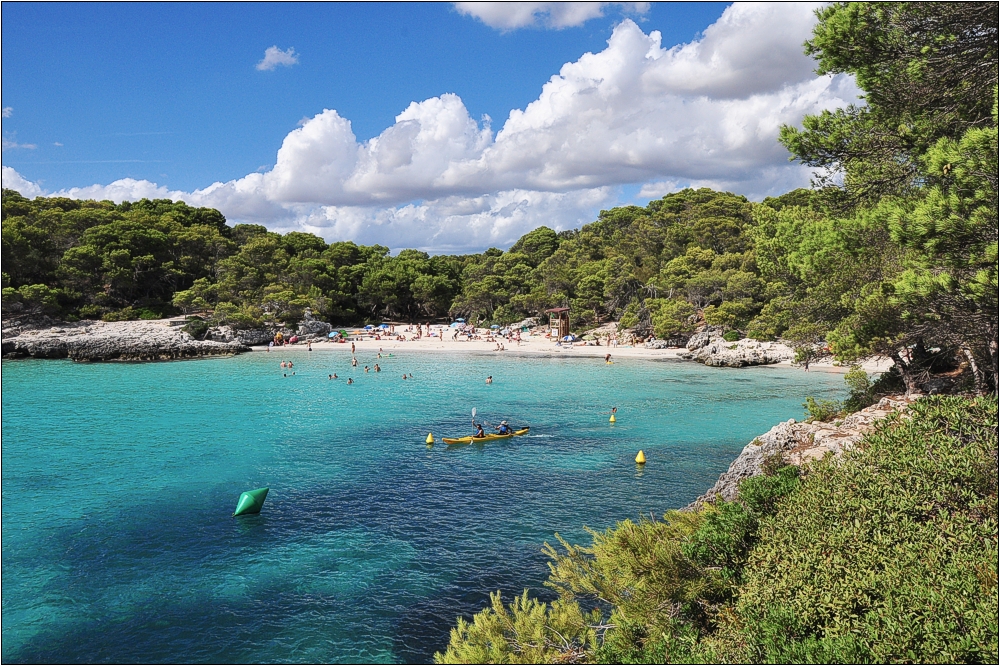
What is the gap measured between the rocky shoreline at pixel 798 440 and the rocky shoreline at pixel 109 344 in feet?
176

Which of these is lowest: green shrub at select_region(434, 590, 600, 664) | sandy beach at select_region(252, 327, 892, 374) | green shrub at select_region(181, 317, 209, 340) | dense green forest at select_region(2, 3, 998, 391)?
green shrub at select_region(434, 590, 600, 664)

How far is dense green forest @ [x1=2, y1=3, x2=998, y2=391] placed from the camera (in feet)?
35.2

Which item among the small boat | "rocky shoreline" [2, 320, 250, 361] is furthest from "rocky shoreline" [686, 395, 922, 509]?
"rocky shoreline" [2, 320, 250, 361]

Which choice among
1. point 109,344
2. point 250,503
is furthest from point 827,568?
point 109,344

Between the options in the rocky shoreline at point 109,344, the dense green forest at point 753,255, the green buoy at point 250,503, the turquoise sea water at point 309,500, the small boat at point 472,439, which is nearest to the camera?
the dense green forest at point 753,255

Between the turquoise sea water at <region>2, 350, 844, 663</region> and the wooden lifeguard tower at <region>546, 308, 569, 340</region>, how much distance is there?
27.6 m

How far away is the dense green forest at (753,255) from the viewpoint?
10.7 meters

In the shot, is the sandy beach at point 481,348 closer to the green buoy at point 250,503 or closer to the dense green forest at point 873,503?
the green buoy at point 250,503

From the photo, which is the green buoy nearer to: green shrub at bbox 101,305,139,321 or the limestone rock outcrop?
the limestone rock outcrop

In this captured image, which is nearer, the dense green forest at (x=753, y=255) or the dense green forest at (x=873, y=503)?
the dense green forest at (x=873, y=503)

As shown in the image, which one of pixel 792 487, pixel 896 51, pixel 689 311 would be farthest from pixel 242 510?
pixel 689 311

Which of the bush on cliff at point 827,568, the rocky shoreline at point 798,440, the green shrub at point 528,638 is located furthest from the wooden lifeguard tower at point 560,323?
the green shrub at point 528,638

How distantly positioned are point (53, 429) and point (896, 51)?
34948 millimetres

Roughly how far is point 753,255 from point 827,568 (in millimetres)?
52736
